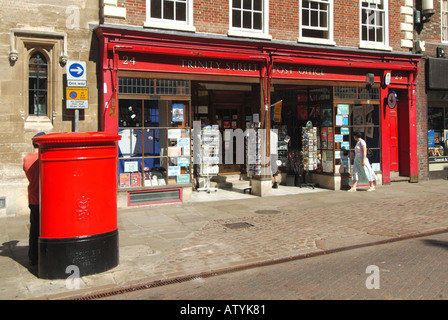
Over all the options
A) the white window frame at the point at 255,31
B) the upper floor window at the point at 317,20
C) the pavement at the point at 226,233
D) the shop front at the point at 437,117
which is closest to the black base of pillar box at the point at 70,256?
the pavement at the point at 226,233

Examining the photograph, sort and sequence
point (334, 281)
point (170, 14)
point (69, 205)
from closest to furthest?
point (334, 281) < point (69, 205) < point (170, 14)

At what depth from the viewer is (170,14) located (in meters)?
11.4

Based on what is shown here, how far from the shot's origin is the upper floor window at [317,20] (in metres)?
13.2

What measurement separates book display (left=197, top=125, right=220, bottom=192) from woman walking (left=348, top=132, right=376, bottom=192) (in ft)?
13.8

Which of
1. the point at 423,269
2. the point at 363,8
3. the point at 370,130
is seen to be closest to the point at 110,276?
the point at 423,269

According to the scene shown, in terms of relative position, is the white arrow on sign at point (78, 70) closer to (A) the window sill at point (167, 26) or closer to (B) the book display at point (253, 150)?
(A) the window sill at point (167, 26)

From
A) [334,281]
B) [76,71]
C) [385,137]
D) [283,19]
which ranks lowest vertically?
[334,281]

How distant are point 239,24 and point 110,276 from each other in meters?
8.78

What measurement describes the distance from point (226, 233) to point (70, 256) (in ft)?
10.3

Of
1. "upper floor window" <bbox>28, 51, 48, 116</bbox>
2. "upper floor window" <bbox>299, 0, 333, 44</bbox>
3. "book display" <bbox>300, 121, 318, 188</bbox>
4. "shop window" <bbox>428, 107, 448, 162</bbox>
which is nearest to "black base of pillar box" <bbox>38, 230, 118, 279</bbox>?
"upper floor window" <bbox>28, 51, 48, 116</bbox>

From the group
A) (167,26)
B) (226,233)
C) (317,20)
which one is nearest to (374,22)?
(317,20)

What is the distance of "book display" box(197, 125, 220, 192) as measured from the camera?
1270cm

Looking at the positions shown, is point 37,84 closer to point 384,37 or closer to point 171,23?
point 171,23

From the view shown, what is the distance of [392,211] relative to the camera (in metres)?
9.89
